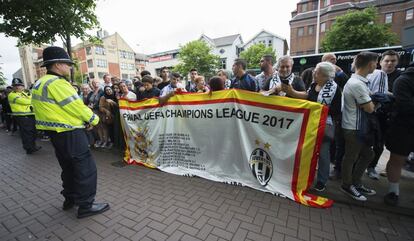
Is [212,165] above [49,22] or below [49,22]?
below

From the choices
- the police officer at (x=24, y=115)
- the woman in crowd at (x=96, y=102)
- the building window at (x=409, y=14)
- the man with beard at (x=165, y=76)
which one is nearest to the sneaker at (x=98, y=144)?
the woman in crowd at (x=96, y=102)

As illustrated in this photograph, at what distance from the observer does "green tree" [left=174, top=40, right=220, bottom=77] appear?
116ft

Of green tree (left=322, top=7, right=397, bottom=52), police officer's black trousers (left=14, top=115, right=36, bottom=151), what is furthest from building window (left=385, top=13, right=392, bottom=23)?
police officer's black trousers (left=14, top=115, right=36, bottom=151)

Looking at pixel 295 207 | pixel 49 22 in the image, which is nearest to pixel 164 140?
pixel 295 207

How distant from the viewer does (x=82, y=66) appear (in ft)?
170

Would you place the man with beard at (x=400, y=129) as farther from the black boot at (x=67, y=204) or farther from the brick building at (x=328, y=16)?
the brick building at (x=328, y=16)

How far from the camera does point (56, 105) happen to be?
245 cm

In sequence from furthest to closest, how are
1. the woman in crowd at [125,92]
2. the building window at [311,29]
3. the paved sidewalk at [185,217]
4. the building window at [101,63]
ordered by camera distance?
the building window at [101,63] → the building window at [311,29] → the woman in crowd at [125,92] → the paved sidewalk at [185,217]

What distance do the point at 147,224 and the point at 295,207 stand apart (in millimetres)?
2019

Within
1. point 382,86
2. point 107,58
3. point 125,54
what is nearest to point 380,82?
point 382,86

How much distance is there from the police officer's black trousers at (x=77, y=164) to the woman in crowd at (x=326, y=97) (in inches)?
120

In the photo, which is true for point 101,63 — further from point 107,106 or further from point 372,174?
point 372,174

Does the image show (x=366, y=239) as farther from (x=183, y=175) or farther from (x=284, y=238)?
(x=183, y=175)

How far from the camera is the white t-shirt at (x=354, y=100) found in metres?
2.60
